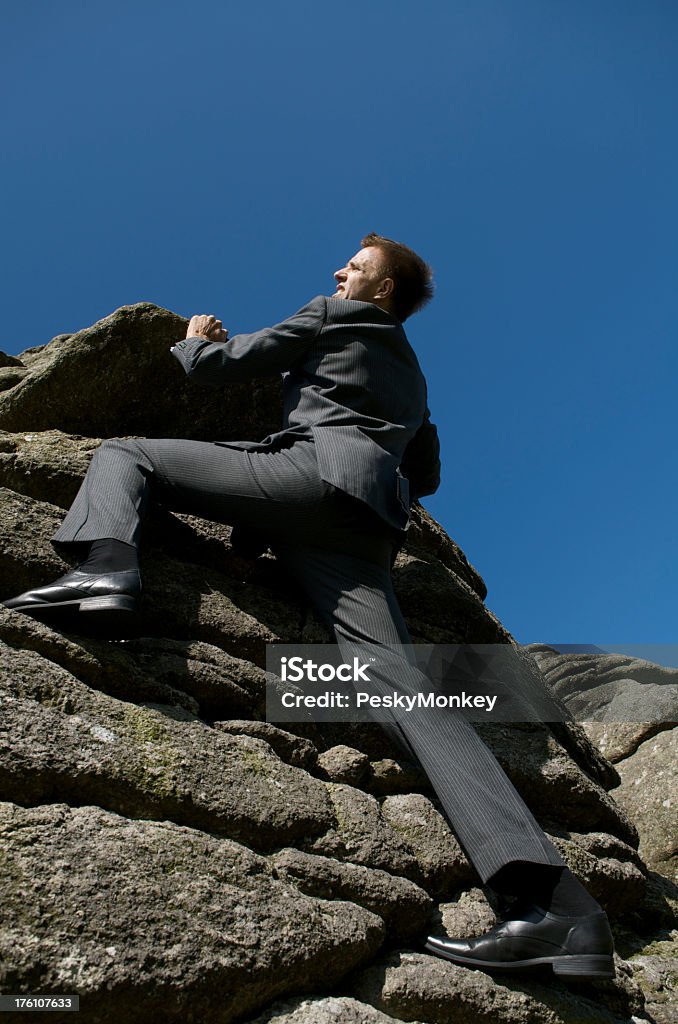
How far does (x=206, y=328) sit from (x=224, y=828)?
320 cm

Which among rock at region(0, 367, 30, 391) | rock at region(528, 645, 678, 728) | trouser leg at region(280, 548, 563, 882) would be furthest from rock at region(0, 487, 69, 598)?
rock at region(528, 645, 678, 728)

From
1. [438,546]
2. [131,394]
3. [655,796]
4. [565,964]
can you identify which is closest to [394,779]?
[565,964]

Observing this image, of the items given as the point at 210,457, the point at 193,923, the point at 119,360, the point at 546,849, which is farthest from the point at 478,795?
the point at 119,360

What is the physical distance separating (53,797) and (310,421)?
2.51 m

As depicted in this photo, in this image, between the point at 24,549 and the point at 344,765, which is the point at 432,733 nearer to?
the point at 344,765

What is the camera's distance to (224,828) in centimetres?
362

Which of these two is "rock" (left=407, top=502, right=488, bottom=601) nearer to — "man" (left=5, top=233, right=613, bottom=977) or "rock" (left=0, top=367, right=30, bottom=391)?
"man" (left=5, top=233, right=613, bottom=977)

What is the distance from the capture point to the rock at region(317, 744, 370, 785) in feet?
14.3

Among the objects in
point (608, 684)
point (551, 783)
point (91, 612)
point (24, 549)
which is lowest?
point (551, 783)

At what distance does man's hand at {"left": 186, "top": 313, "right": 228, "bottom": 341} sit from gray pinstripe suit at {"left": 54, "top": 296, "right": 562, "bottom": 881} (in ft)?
0.90

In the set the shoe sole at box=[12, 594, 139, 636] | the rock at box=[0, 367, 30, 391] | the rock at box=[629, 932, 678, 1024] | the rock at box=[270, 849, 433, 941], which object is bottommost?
the rock at box=[629, 932, 678, 1024]

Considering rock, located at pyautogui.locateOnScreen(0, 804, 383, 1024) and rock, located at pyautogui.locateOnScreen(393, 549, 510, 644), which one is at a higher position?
rock, located at pyautogui.locateOnScreen(393, 549, 510, 644)

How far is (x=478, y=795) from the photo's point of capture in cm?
389

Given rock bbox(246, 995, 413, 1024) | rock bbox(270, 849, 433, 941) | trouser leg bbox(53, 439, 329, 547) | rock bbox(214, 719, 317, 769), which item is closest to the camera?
rock bbox(246, 995, 413, 1024)
